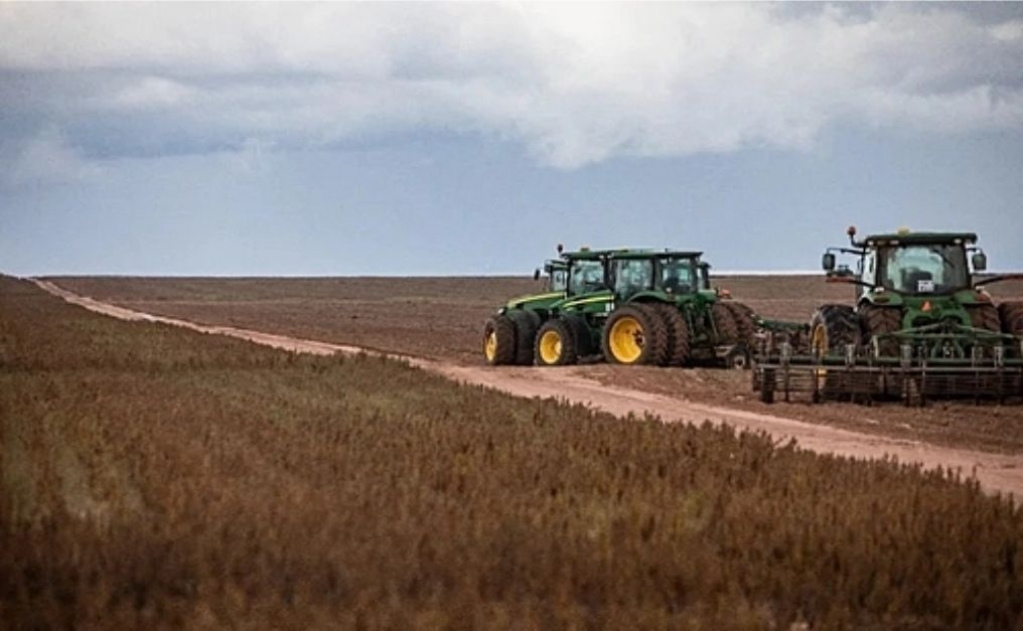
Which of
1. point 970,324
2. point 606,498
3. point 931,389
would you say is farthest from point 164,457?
point 970,324

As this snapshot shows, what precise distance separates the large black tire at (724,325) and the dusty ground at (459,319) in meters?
1.41

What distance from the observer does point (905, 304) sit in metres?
21.7

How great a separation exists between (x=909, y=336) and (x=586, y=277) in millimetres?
8157

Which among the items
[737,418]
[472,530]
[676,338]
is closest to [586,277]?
[676,338]

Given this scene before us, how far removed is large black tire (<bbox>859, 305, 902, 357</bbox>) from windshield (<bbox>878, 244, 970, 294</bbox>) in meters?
0.49

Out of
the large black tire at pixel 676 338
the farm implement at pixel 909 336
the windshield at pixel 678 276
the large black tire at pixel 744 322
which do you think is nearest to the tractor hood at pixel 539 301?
the windshield at pixel 678 276

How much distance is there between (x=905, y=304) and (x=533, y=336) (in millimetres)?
8392

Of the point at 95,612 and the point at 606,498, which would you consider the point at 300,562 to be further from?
the point at 606,498

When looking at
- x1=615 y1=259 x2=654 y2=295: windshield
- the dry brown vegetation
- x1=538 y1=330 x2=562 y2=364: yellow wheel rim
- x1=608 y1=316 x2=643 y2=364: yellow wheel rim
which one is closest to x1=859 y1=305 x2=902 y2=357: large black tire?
→ x1=608 y1=316 x2=643 y2=364: yellow wheel rim

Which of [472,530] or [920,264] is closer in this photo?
[472,530]

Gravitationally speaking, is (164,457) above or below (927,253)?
below

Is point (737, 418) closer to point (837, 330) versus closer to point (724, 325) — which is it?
point (837, 330)

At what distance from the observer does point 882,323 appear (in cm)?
2136

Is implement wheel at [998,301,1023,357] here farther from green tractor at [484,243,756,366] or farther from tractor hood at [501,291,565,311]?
tractor hood at [501,291,565,311]
